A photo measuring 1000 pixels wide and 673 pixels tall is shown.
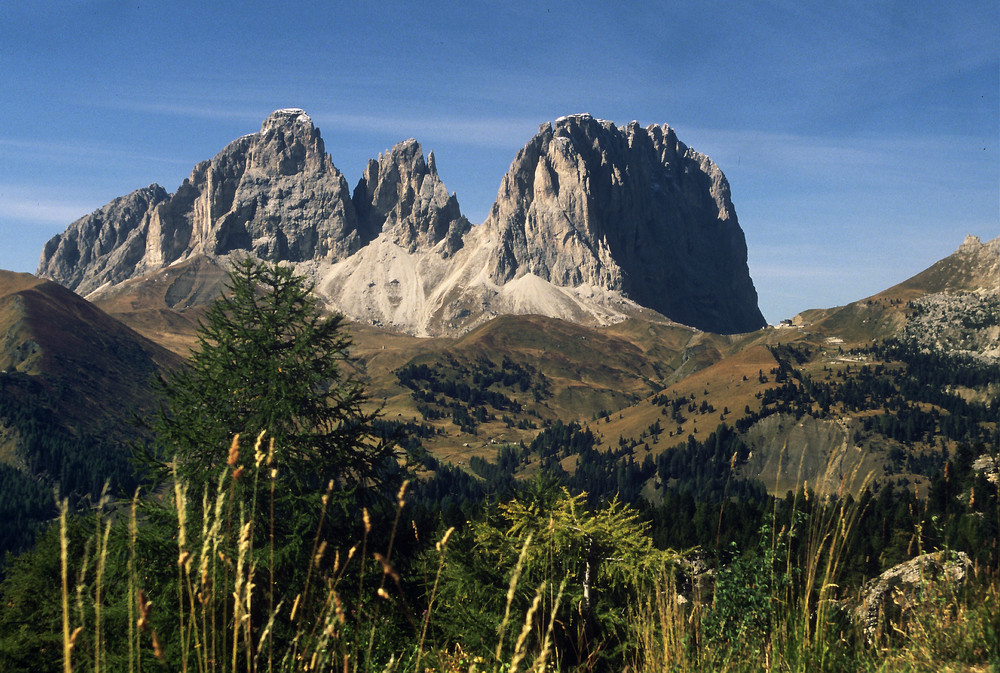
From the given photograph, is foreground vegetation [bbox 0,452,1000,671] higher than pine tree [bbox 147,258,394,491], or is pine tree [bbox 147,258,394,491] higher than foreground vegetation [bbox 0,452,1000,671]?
pine tree [bbox 147,258,394,491]

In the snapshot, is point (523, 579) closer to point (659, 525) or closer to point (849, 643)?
point (849, 643)

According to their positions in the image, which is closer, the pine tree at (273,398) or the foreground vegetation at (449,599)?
the foreground vegetation at (449,599)

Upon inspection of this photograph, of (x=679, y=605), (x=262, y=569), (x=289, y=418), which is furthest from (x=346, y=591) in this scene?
(x=679, y=605)

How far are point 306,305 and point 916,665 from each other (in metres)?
18.7

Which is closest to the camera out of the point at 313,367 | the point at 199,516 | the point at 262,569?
the point at 262,569

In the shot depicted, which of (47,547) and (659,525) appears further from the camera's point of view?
(659,525)

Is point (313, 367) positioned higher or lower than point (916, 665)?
higher

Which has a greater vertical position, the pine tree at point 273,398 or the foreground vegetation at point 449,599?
the pine tree at point 273,398

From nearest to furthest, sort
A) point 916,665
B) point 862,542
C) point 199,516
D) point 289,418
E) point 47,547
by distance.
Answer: point 916,665, point 199,516, point 289,418, point 47,547, point 862,542

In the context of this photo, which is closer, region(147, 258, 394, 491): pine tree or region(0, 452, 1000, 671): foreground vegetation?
region(0, 452, 1000, 671): foreground vegetation

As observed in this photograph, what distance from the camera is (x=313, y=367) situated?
68.8ft

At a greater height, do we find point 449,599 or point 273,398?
point 273,398

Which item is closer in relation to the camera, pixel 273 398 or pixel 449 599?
pixel 273 398

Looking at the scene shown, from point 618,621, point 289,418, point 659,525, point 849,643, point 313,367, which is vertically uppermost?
point 313,367
